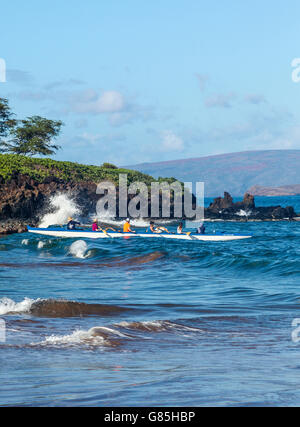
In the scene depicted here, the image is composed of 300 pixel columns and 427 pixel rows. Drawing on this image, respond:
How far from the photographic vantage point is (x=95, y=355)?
10422 millimetres

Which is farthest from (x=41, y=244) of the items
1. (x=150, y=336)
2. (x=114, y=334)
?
(x=150, y=336)

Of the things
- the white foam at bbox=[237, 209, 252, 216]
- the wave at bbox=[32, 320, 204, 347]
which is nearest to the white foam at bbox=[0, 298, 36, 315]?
the wave at bbox=[32, 320, 204, 347]

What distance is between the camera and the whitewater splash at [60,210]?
62641 mm

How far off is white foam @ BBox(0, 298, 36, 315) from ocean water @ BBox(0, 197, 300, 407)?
28mm

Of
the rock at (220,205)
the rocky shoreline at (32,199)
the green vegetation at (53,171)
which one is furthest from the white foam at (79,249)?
the rock at (220,205)

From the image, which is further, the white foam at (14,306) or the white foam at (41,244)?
the white foam at (41,244)

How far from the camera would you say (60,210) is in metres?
66.8

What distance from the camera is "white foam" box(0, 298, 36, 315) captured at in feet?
49.5

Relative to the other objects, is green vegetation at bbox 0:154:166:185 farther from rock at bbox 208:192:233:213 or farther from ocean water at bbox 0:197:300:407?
ocean water at bbox 0:197:300:407

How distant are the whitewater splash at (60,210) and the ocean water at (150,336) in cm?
3517

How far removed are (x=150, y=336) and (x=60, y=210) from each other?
55.5 metres

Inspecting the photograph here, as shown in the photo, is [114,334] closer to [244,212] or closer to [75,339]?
[75,339]

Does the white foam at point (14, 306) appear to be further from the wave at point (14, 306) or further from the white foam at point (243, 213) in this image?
the white foam at point (243, 213)

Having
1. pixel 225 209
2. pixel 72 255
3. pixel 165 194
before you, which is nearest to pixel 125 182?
pixel 165 194
